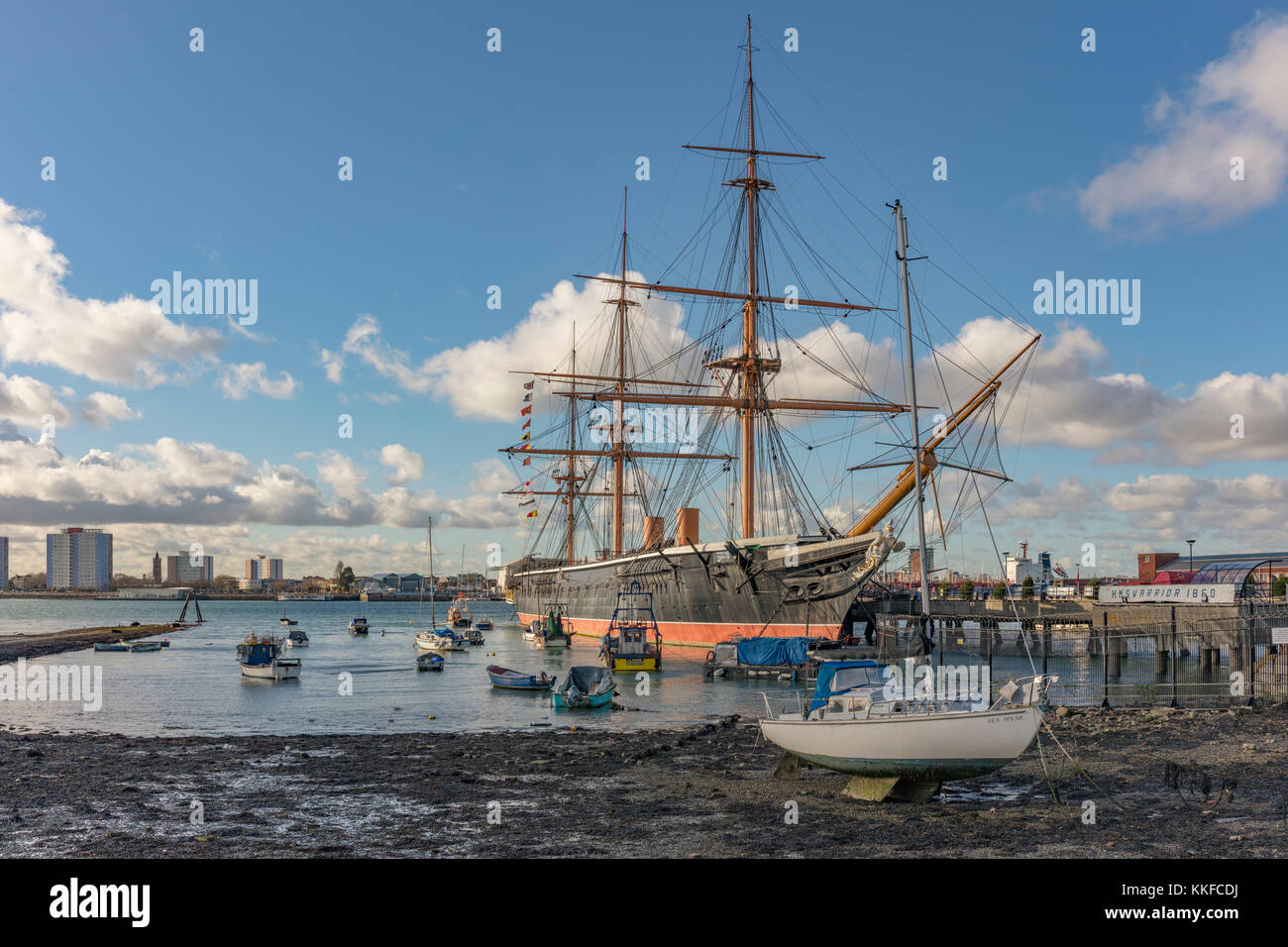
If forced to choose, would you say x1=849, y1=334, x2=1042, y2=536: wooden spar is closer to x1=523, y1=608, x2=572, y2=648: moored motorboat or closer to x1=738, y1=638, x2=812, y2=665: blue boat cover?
x1=738, y1=638, x2=812, y2=665: blue boat cover

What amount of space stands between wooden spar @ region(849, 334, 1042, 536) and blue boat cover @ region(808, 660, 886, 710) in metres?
19.0

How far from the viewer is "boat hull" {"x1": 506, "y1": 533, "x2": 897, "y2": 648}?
195 ft

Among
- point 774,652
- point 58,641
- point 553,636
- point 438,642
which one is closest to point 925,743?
point 774,652

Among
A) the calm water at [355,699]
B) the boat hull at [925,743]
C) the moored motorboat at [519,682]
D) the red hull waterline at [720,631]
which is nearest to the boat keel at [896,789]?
the boat hull at [925,743]

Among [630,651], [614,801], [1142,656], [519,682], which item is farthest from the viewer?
[1142,656]

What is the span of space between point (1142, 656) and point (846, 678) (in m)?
72.0

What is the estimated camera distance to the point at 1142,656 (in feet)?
263

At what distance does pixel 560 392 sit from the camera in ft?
343

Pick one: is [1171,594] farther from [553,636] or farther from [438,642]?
[438,642]

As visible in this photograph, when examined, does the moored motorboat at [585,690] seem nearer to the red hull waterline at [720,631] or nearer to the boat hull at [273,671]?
the boat hull at [273,671]

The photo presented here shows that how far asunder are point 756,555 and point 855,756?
4565cm

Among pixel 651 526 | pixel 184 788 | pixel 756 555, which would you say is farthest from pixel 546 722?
pixel 651 526

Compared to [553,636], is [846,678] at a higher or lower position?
higher
